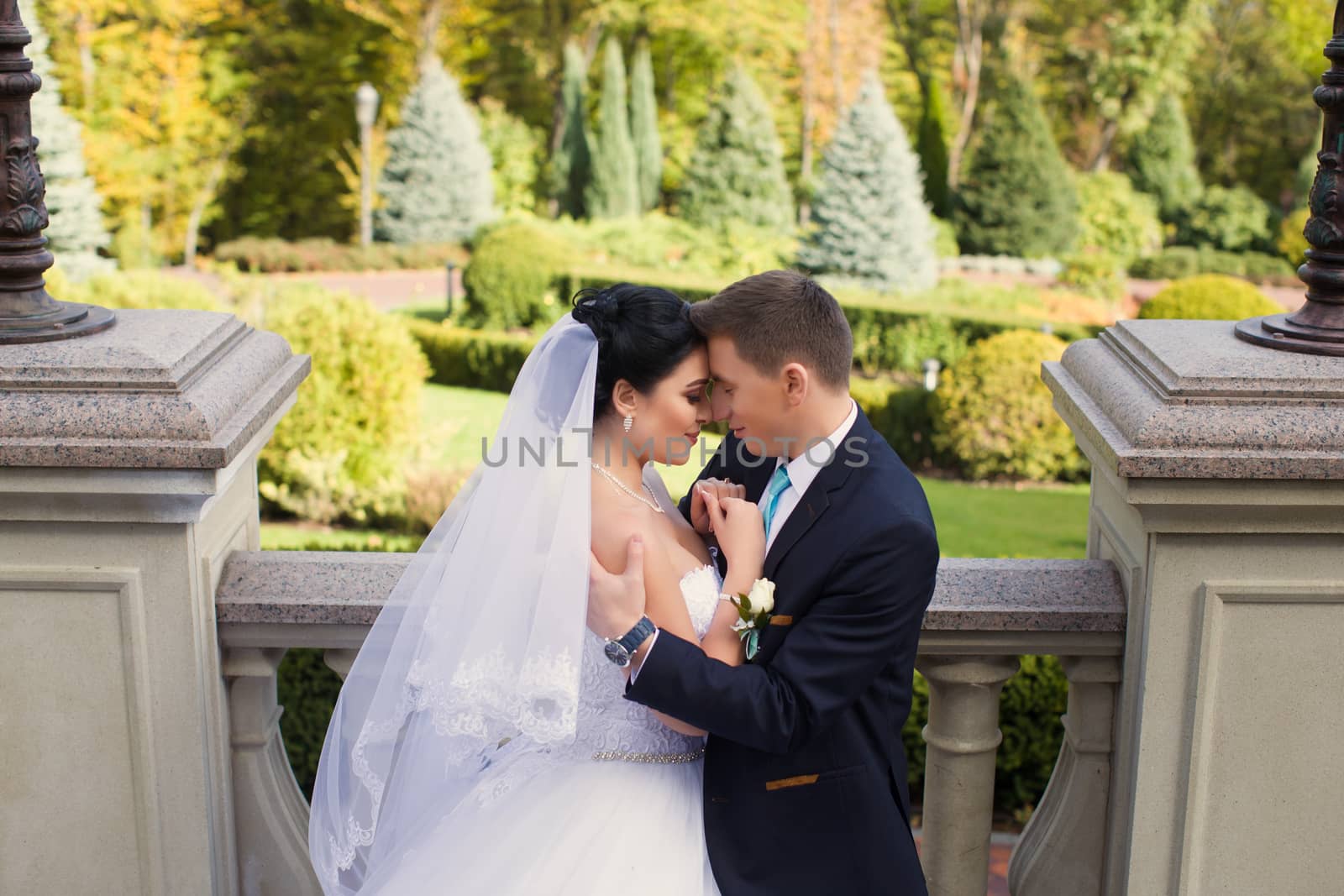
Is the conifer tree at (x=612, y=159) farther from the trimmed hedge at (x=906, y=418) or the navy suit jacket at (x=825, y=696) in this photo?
the navy suit jacket at (x=825, y=696)

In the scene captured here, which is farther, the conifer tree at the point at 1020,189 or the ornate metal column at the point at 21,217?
the conifer tree at the point at 1020,189

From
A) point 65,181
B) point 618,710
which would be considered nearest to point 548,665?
point 618,710

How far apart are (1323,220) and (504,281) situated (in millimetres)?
13334

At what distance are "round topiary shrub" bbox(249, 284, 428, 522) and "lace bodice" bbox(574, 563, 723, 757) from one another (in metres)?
6.71

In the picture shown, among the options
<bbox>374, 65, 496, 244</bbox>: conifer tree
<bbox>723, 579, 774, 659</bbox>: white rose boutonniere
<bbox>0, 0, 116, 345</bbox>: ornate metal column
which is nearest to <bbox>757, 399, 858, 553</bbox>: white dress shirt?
<bbox>723, 579, 774, 659</bbox>: white rose boutonniere

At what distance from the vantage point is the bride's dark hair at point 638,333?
2414 millimetres

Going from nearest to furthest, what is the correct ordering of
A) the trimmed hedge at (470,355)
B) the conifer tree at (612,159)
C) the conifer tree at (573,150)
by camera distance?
the trimmed hedge at (470,355) → the conifer tree at (612,159) → the conifer tree at (573,150)

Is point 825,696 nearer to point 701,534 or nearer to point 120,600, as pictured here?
point 701,534

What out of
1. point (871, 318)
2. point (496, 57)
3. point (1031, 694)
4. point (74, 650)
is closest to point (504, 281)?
point (871, 318)

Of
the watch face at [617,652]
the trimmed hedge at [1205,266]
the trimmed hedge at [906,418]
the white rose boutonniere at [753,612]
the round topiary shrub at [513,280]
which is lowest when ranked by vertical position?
the trimmed hedge at [906,418]

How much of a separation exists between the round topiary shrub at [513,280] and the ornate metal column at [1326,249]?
12938 millimetres

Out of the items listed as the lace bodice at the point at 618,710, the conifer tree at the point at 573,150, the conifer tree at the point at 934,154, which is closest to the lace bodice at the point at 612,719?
the lace bodice at the point at 618,710

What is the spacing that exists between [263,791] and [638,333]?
4.09 feet

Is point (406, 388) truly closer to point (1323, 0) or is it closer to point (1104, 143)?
point (1104, 143)
